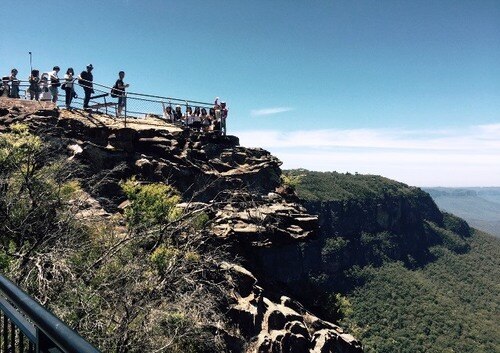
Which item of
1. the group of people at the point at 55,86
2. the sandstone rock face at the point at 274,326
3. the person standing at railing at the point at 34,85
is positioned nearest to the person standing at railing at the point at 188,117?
the group of people at the point at 55,86

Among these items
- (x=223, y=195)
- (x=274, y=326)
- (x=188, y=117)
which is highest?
(x=188, y=117)

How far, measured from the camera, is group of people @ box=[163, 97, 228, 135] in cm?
2644

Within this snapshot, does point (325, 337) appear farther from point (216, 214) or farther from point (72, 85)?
point (72, 85)

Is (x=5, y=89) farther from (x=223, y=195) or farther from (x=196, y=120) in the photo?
(x=223, y=195)

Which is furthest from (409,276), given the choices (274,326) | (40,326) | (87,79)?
(40,326)

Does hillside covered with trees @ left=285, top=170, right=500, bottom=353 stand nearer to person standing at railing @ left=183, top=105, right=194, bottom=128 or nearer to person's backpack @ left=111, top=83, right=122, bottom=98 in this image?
person standing at railing @ left=183, top=105, right=194, bottom=128

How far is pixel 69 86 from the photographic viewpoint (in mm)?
20828

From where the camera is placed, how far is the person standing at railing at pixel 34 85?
69.6 feet

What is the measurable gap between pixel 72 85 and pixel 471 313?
120653 mm

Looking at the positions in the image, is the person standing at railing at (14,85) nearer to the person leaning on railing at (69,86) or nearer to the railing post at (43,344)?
the person leaning on railing at (69,86)

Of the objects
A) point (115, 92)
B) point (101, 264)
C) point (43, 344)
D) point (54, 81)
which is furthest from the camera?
point (115, 92)

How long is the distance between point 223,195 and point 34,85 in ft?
39.8

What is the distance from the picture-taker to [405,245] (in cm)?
14675

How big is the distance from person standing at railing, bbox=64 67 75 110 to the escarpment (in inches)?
25.3
